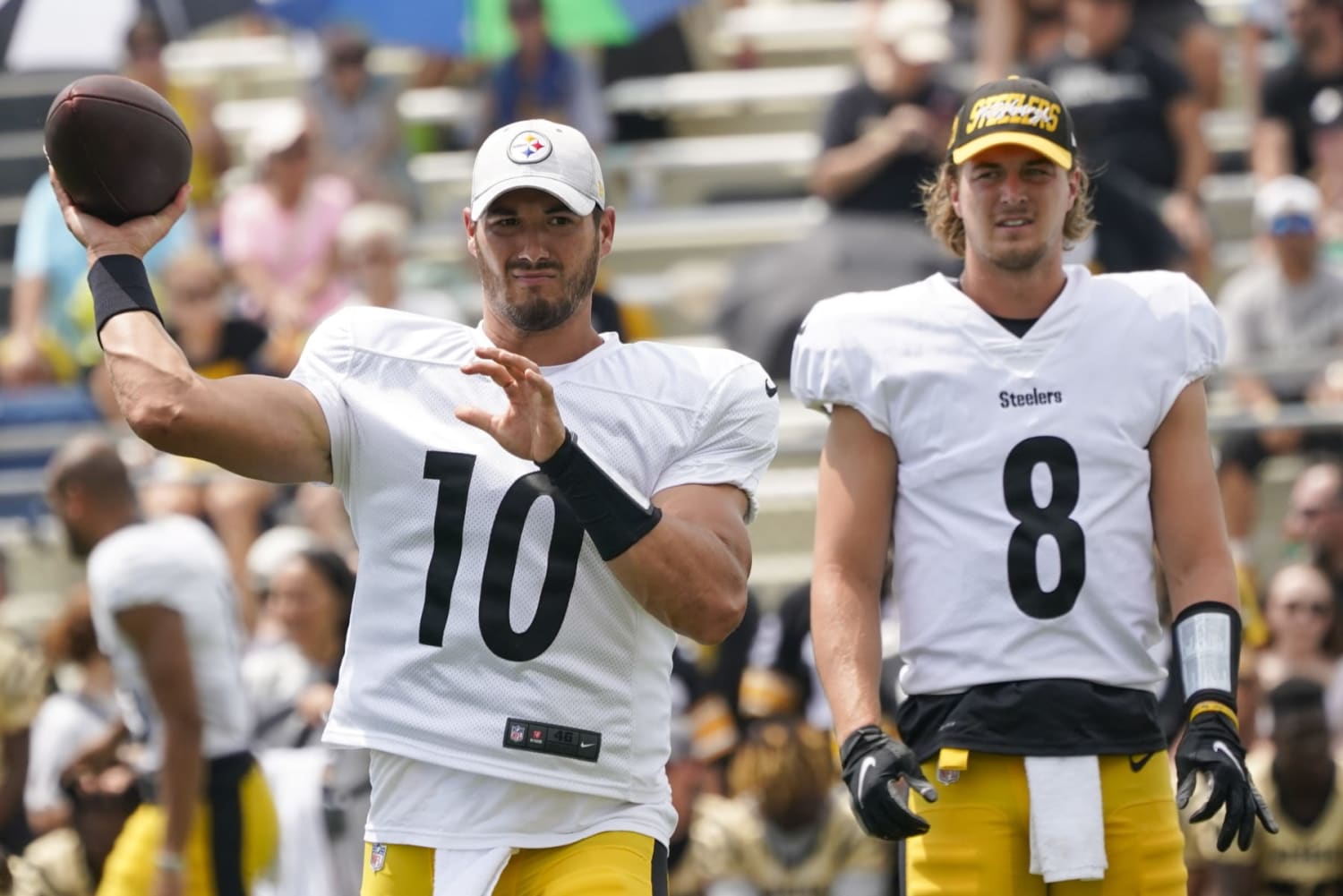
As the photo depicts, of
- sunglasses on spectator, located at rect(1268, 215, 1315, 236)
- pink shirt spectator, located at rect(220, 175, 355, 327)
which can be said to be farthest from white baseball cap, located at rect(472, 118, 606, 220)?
pink shirt spectator, located at rect(220, 175, 355, 327)

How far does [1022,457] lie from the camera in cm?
414

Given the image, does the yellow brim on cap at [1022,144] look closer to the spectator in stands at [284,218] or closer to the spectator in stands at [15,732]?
the spectator in stands at [15,732]

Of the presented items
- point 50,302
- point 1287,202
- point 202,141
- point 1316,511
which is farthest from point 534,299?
point 202,141

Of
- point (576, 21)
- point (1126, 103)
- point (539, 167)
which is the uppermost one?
point (576, 21)

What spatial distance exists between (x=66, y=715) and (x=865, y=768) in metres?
4.36

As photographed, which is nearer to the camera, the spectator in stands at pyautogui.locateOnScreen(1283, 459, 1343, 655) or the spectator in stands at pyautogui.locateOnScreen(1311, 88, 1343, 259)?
the spectator in stands at pyautogui.locateOnScreen(1283, 459, 1343, 655)

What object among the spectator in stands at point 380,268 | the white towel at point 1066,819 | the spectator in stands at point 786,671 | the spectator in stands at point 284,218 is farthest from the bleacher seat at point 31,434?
the white towel at point 1066,819

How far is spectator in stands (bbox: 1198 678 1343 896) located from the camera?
687cm

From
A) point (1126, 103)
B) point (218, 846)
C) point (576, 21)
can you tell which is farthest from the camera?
point (576, 21)

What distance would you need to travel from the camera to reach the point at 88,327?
32.1ft

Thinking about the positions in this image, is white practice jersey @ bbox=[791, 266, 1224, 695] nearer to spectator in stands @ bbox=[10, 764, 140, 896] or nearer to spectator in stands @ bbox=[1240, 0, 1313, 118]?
spectator in stands @ bbox=[10, 764, 140, 896]

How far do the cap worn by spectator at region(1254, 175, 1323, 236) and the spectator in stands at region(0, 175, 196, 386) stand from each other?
14.9 feet

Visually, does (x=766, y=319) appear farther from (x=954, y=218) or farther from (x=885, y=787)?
(x=885, y=787)

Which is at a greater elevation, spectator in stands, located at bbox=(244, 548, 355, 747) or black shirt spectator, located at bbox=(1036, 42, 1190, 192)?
black shirt spectator, located at bbox=(1036, 42, 1190, 192)
